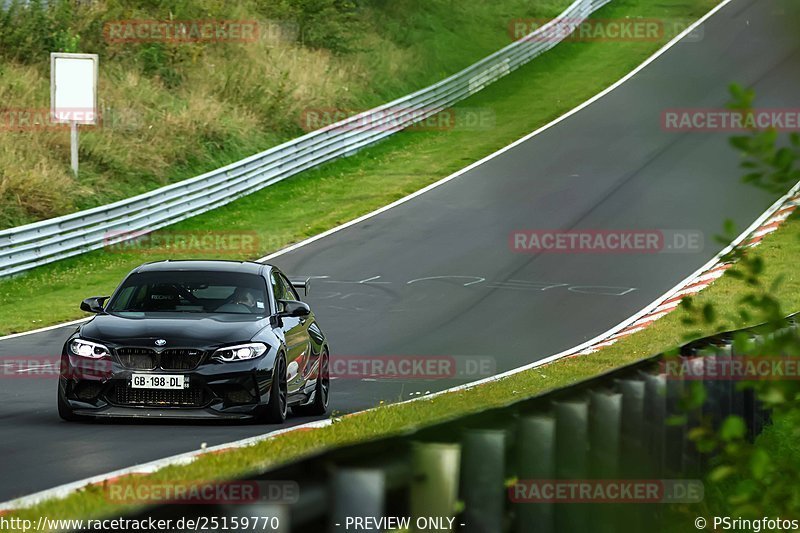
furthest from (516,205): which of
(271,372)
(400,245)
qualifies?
(271,372)

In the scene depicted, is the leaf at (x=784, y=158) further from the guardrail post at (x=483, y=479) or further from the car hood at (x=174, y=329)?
the car hood at (x=174, y=329)

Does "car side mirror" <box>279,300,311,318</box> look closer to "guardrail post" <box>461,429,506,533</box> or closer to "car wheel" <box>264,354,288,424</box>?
"car wheel" <box>264,354,288,424</box>

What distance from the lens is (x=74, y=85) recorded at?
29.2 metres

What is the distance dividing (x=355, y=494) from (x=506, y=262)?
2275 centimetres

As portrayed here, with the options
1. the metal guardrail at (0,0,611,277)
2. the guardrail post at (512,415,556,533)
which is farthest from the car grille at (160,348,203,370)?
the metal guardrail at (0,0,611,277)

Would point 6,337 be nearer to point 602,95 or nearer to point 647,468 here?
point 647,468

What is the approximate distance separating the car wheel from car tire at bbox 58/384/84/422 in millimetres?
1789

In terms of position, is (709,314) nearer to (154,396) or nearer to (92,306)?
(154,396)

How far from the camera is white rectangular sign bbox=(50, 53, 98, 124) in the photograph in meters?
29.1

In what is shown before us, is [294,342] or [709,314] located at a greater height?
[709,314]

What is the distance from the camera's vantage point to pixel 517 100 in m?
43.3

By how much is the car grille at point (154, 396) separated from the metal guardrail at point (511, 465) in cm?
570
